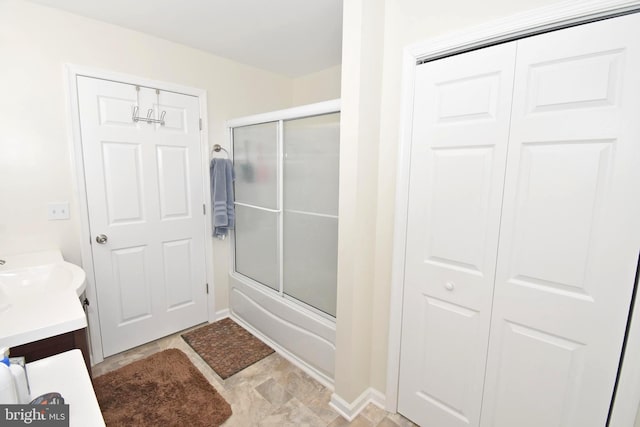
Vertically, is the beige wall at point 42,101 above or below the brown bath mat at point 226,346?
above

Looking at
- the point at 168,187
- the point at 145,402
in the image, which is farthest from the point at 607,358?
the point at 168,187

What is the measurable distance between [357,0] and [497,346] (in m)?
1.81

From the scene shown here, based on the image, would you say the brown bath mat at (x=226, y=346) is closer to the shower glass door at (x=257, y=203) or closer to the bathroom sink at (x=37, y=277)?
the shower glass door at (x=257, y=203)

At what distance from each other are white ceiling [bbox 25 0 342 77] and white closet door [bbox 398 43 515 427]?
3.16ft

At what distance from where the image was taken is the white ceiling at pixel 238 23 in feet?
5.92

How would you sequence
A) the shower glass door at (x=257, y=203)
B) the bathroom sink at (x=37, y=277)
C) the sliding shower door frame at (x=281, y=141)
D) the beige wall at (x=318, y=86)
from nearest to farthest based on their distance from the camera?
the bathroom sink at (x=37, y=277) < the sliding shower door frame at (x=281, y=141) < the shower glass door at (x=257, y=203) < the beige wall at (x=318, y=86)

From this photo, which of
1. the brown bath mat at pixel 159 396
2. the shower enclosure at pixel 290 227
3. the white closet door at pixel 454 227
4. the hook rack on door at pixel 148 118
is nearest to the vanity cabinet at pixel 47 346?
the brown bath mat at pixel 159 396

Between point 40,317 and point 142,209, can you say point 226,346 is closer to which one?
point 142,209

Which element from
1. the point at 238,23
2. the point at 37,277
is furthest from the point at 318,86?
the point at 37,277

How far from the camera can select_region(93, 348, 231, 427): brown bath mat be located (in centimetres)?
171

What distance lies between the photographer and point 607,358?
3.66 feet

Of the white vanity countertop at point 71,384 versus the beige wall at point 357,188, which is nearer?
the white vanity countertop at point 71,384

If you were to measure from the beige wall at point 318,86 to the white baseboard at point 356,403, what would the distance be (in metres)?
2.50

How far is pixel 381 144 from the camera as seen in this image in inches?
65.3
